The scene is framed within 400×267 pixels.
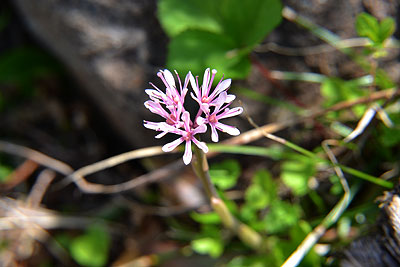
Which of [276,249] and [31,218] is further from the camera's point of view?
[31,218]

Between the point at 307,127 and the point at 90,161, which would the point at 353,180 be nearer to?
the point at 307,127

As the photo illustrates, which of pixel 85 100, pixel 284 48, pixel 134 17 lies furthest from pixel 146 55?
pixel 85 100

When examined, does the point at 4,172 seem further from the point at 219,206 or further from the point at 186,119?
the point at 186,119

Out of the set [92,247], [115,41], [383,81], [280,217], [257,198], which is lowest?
[280,217]

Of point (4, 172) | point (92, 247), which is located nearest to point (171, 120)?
point (92, 247)

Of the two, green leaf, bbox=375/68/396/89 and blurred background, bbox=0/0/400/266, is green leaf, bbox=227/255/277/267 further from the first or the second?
green leaf, bbox=375/68/396/89

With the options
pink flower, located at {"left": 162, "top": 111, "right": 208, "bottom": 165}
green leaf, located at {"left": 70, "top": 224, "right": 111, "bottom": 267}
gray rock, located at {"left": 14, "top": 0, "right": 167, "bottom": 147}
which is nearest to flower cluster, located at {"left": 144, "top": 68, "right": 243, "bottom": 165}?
pink flower, located at {"left": 162, "top": 111, "right": 208, "bottom": 165}
